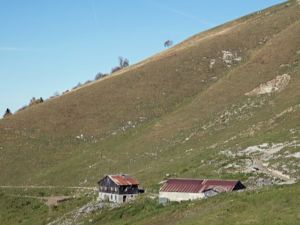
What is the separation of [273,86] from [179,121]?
22.9 meters

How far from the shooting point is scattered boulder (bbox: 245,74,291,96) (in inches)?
5148

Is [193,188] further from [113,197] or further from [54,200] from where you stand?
[54,200]

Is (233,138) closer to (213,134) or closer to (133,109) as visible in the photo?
(213,134)

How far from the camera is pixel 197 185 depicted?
253 ft

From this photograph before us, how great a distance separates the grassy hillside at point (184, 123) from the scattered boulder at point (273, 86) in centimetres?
53

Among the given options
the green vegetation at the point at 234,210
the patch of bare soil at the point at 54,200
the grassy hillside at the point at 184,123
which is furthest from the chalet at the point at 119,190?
the green vegetation at the point at 234,210

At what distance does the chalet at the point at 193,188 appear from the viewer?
2896 inches

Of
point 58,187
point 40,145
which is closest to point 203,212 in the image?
point 58,187

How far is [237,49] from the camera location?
174750 mm

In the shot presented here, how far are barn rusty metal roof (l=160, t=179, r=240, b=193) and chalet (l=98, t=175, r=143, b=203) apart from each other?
398 inches

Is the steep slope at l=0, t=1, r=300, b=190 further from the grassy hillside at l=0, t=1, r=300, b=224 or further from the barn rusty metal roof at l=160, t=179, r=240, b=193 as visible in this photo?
the barn rusty metal roof at l=160, t=179, r=240, b=193

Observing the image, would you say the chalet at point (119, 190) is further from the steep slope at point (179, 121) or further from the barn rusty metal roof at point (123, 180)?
the steep slope at point (179, 121)

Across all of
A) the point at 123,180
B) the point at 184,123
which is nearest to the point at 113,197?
the point at 123,180

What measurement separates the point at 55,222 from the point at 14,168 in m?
41.4
